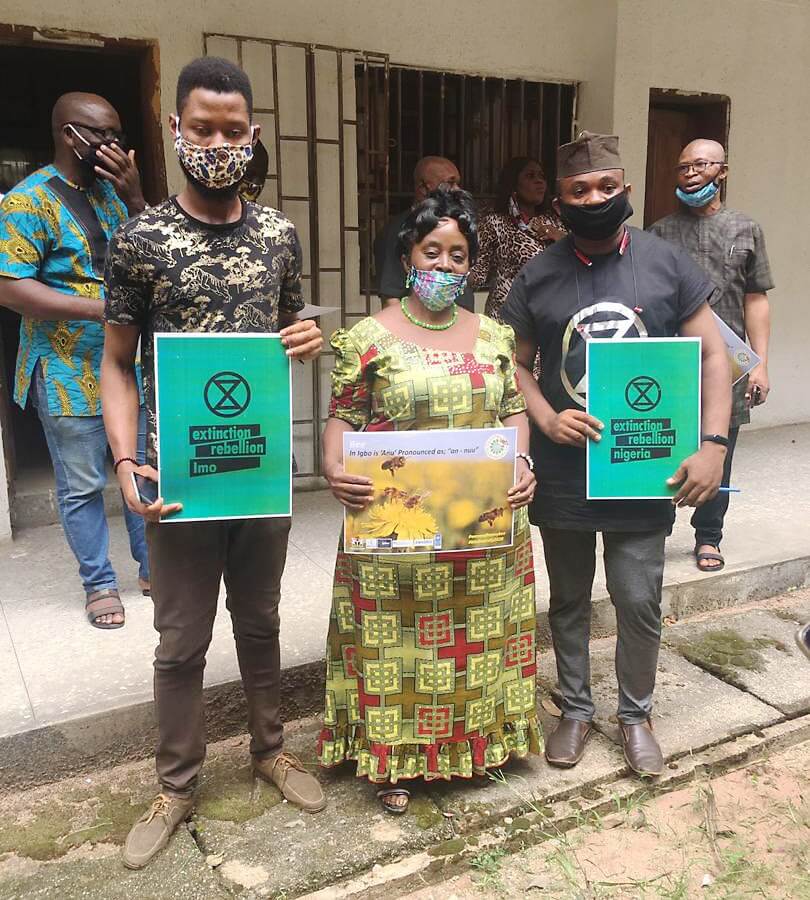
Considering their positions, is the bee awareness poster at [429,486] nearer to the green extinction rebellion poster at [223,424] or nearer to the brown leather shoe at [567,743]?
the green extinction rebellion poster at [223,424]

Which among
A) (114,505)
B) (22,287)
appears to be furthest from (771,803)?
(114,505)

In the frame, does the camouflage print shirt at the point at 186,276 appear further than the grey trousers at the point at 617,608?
No

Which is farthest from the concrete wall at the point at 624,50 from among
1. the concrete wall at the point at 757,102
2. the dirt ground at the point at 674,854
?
the dirt ground at the point at 674,854

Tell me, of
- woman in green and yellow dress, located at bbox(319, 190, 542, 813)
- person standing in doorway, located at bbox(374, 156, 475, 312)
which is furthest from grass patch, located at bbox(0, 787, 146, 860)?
person standing in doorway, located at bbox(374, 156, 475, 312)

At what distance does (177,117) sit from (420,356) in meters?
0.82

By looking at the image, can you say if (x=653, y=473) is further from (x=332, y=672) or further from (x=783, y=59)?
(x=783, y=59)

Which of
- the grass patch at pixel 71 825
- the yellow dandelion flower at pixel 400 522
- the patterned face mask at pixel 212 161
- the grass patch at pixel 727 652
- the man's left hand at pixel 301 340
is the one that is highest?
the patterned face mask at pixel 212 161

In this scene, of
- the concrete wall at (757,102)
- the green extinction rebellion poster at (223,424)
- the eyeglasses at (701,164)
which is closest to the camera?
the green extinction rebellion poster at (223,424)

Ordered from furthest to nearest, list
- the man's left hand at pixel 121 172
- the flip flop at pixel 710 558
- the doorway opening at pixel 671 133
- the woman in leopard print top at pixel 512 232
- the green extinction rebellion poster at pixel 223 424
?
1. the doorway opening at pixel 671 133
2. the woman in leopard print top at pixel 512 232
3. the flip flop at pixel 710 558
4. the man's left hand at pixel 121 172
5. the green extinction rebellion poster at pixel 223 424

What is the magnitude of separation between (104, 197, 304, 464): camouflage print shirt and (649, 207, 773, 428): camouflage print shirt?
2.29 m

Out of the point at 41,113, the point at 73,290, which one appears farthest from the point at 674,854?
the point at 41,113

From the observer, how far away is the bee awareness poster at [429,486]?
2109mm

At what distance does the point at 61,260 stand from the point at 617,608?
2274 millimetres

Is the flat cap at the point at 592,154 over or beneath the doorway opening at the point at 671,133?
beneath
